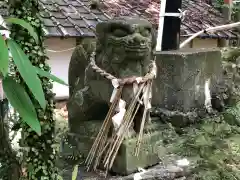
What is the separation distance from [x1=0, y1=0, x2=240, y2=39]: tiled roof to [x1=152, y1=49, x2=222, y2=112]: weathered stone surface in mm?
1943

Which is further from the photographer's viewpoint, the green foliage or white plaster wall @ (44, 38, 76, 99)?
white plaster wall @ (44, 38, 76, 99)

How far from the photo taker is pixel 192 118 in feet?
15.2

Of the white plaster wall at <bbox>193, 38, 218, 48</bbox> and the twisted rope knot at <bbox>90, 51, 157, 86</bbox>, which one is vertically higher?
the twisted rope knot at <bbox>90, 51, 157, 86</bbox>

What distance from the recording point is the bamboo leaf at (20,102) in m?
0.88

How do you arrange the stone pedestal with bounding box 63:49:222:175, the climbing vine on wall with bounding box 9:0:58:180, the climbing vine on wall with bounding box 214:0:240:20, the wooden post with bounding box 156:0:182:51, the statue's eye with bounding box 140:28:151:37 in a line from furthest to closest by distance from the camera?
the climbing vine on wall with bounding box 214:0:240:20 < the wooden post with bounding box 156:0:182:51 < the stone pedestal with bounding box 63:49:222:175 < the statue's eye with bounding box 140:28:151:37 < the climbing vine on wall with bounding box 9:0:58:180

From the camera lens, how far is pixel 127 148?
9.82 ft

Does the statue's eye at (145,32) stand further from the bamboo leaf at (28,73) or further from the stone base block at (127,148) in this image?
the bamboo leaf at (28,73)

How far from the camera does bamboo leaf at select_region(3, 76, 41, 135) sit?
877 millimetres

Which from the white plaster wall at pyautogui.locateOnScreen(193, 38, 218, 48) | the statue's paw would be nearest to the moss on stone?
the statue's paw

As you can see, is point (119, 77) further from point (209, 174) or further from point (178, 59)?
point (178, 59)

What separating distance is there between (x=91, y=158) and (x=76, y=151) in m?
0.36

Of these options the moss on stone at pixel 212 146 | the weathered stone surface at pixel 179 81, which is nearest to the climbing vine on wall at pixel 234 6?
the weathered stone surface at pixel 179 81

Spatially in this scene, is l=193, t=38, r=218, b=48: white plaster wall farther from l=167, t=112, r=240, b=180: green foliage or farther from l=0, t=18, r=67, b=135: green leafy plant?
l=0, t=18, r=67, b=135: green leafy plant

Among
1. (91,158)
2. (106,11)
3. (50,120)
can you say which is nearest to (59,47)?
(106,11)
